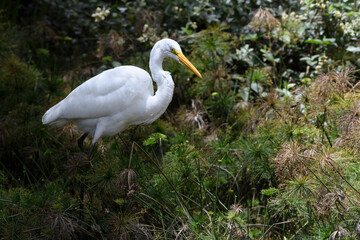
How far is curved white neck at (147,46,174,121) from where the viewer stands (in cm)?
332

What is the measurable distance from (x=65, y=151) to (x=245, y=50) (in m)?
1.99

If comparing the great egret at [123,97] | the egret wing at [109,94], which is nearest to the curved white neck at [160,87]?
the great egret at [123,97]

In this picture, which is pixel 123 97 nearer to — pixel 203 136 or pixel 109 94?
pixel 109 94

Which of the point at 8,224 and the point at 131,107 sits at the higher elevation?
the point at 131,107

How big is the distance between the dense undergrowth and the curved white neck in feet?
0.90

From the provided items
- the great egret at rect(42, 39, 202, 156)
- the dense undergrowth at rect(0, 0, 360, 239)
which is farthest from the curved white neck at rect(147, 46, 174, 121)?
the dense undergrowth at rect(0, 0, 360, 239)

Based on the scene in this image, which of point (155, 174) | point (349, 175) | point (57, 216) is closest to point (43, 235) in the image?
point (57, 216)

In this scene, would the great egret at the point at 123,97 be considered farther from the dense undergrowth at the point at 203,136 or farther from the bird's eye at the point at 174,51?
the dense undergrowth at the point at 203,136

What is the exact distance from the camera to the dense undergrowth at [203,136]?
9.02ft

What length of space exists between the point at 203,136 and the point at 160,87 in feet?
3.11

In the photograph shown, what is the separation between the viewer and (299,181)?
2.46 m

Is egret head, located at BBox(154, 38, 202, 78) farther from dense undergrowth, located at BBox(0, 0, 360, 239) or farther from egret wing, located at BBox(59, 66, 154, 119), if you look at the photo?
dense undergrowth, located at BBox(0, 0, 360, 239)

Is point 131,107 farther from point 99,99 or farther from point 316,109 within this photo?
point 316,109

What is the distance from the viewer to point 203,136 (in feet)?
13.6
